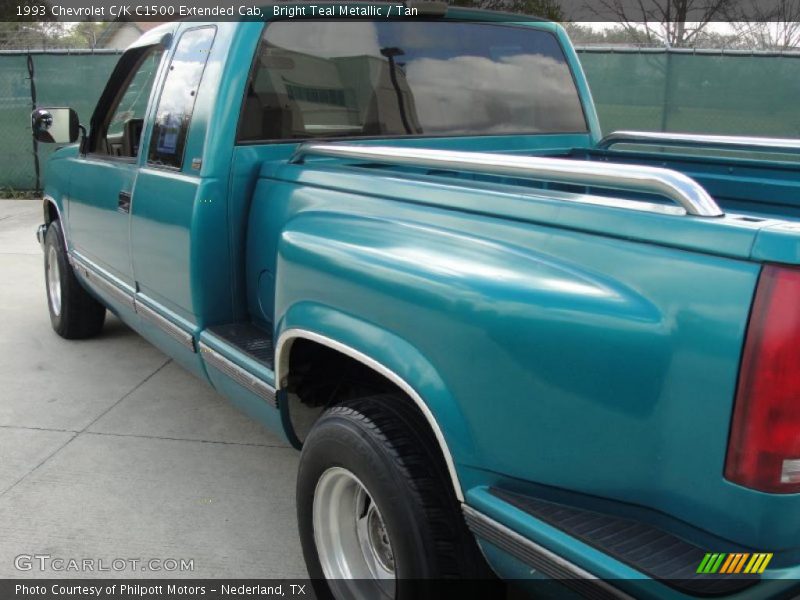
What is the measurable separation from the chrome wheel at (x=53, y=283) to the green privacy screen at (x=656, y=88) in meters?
6.99

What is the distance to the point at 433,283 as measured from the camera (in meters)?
1.96

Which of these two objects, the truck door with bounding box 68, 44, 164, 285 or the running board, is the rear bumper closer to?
the running board

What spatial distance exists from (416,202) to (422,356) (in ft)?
1.54

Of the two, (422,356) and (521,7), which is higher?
(521,7)

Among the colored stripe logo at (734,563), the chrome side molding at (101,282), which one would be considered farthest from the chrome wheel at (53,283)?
the colored stripe logo at (734,563)

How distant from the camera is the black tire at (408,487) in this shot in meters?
2.04

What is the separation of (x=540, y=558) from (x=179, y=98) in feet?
8.36

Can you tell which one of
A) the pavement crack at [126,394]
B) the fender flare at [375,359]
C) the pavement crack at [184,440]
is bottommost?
the pavement crack at [184,440]

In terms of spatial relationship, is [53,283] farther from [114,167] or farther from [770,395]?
[770,395]

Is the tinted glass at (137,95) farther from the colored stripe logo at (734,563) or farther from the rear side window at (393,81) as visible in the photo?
the colored stripe logo at (734,563)

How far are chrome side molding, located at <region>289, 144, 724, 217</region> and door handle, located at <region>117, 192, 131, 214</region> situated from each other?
1.57 m

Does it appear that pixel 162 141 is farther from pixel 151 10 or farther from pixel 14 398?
pixel 151 10

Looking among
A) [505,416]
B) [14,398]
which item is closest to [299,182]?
[505,416]

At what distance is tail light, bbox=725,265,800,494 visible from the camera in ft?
4.75
